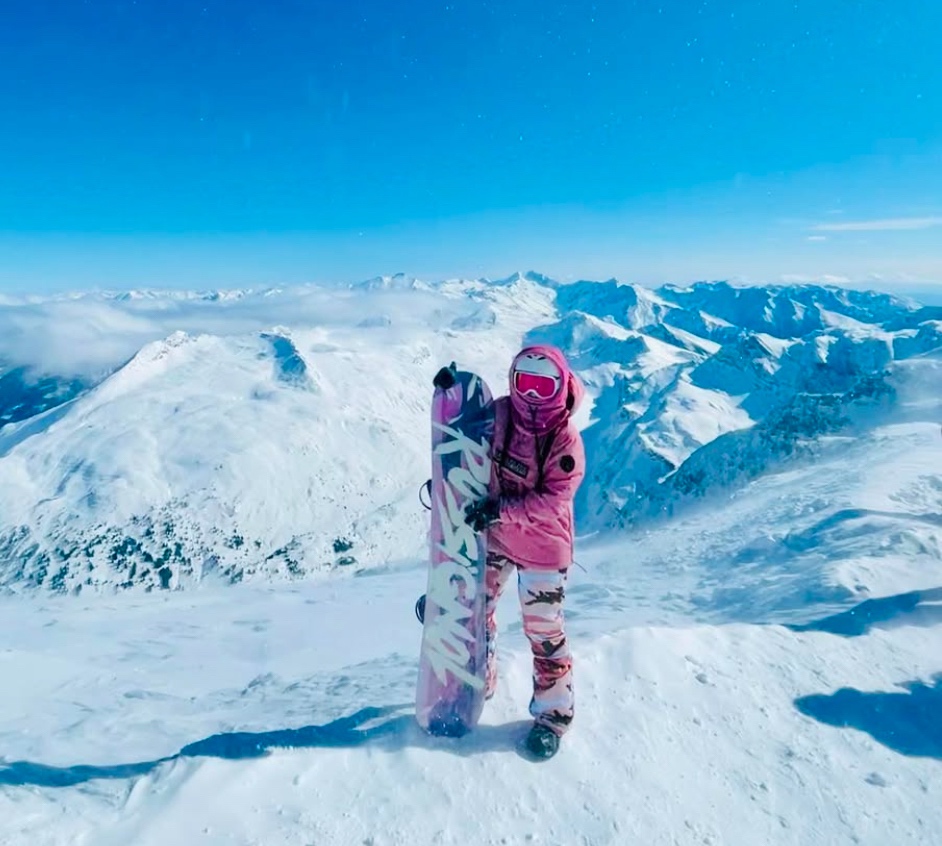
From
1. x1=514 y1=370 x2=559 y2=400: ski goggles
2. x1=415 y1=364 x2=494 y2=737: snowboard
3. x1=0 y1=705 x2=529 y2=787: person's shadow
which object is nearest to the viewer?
x1=0 y1=705 x2=529 y2=787: person's shadow

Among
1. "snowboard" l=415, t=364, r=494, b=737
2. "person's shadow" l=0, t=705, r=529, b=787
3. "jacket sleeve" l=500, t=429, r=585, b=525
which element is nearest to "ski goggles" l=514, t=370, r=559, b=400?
"jacket sleeve" l=500, t=429, r=585, b=525

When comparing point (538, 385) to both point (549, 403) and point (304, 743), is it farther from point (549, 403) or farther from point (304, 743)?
point (304, 743)

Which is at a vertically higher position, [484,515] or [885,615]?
[484,515]

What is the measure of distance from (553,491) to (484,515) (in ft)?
2.11

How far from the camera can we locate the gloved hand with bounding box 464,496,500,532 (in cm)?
499

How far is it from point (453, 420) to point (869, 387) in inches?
2863

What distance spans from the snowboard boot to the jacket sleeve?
184cm

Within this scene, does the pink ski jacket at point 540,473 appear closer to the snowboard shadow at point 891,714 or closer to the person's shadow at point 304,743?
the person's shadow at point 304,743

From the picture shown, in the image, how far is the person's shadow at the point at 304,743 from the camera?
469 cm

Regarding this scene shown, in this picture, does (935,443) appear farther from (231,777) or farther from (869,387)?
(869,387)

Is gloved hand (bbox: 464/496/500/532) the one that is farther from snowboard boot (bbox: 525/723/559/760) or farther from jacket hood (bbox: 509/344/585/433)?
snowboard boot (bbox: 525/723/559/760)

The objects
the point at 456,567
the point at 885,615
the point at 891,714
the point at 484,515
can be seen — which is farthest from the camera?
the point at 885,615

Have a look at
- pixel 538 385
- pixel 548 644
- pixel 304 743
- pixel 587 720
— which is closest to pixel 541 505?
pixel 538 385

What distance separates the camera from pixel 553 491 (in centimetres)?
496
